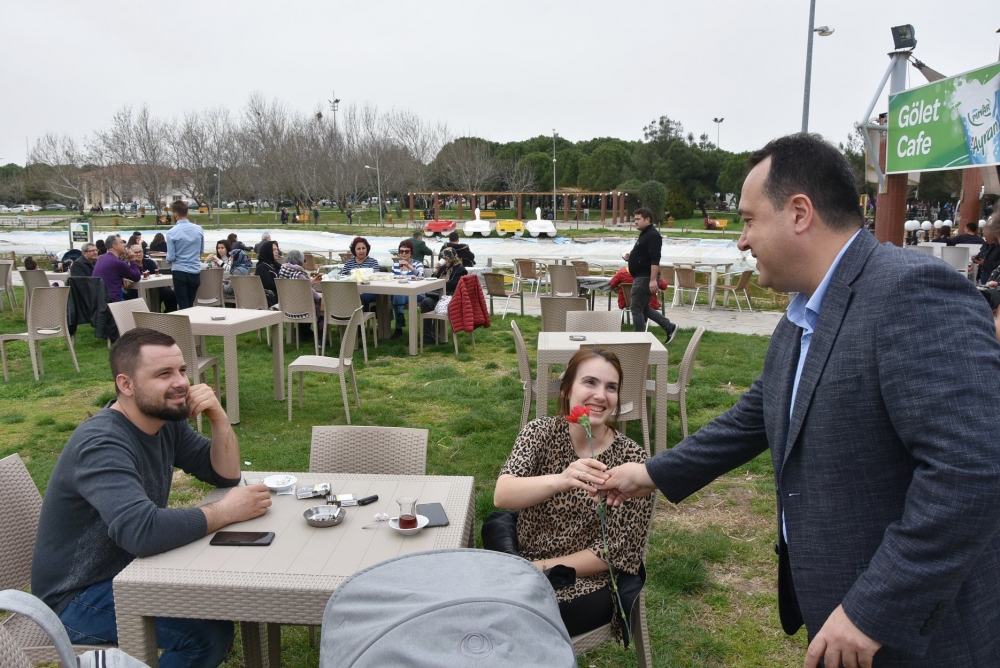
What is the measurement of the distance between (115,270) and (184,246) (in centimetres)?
92

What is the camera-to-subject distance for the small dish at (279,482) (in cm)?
274

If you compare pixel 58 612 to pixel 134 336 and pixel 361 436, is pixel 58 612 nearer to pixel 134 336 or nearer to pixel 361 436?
pixel 134 336

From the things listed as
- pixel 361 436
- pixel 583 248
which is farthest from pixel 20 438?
pixel 583 248

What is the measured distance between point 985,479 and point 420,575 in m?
1.04

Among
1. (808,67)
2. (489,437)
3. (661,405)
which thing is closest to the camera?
(661,405)

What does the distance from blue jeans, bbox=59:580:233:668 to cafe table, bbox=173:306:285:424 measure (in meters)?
4.00

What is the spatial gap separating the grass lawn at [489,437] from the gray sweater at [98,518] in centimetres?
95

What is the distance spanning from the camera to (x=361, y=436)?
3227 millimetres

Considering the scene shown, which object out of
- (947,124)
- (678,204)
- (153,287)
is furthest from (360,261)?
(678,204)

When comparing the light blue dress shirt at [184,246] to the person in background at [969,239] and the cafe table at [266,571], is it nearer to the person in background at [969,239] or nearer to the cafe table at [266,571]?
the cafe table at [266,571]

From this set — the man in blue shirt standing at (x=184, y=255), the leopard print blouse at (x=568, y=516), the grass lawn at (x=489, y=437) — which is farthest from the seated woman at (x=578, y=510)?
the man in blue shirt standing at (x=184, y=255)

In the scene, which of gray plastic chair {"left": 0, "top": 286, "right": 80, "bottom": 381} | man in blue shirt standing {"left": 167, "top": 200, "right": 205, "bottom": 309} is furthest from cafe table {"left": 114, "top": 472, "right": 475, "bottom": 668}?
man in blue shirt standing {"left": 167, "top": 200, "right": 205, "bottom": 309}

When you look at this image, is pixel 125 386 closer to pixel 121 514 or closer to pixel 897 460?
pixel 121 514

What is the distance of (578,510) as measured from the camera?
8.91 feet
